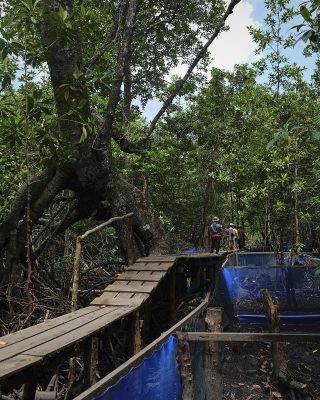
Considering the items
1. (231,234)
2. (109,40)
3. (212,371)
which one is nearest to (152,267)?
(212,371)

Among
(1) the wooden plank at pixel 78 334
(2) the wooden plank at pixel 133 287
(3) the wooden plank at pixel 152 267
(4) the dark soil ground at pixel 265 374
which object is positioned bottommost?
(4) the dark soil ground at pixel 265 374

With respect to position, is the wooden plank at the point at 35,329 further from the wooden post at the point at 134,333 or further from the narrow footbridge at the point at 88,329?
the wooden post at the point at 134,333

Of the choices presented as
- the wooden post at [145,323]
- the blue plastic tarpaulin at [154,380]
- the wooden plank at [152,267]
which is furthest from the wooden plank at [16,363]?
the wooden post at [145,323]

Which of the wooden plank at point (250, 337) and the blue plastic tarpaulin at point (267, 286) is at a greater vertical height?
the blue plastic tarpaulin at point (267, 286)

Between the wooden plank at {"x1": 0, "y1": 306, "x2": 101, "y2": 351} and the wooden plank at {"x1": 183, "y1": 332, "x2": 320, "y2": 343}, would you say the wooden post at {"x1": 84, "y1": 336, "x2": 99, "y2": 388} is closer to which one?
the wooden plank at {"x1": 0, "y1": 306, "x2": 101, "y2": 351}

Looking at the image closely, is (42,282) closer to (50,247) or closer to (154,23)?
(50,247)

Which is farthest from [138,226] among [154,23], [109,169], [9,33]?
[154,23]

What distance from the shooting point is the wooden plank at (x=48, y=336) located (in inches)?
131

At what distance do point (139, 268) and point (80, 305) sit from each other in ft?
5.41

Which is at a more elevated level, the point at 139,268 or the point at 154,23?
the point at 154,23

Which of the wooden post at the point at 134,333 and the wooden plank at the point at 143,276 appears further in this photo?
Answer: the wooden plank at the point at 143,276

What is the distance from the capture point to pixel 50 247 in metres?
9.81

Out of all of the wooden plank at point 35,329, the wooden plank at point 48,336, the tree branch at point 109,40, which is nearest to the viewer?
the wooden plank at point 48,336

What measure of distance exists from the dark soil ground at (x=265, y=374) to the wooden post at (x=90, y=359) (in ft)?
11.8
